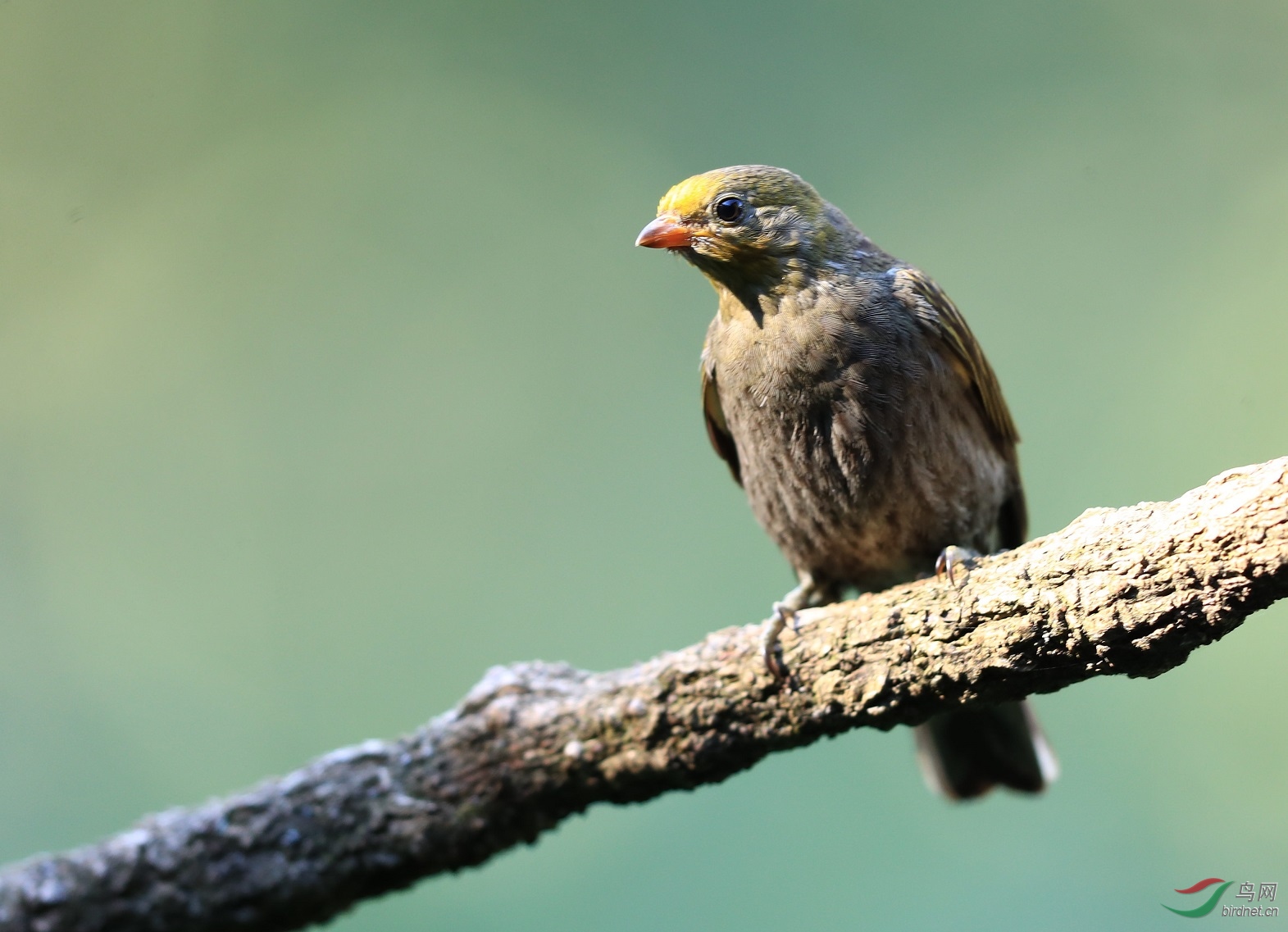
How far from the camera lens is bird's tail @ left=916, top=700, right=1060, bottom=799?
150 inches

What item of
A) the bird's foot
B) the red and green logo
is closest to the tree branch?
the bird's foot

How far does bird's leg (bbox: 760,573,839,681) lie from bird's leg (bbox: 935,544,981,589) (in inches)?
18.8

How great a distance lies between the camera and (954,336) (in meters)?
3.25

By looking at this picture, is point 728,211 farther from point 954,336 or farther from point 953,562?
point 953,562

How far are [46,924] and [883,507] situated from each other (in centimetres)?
283

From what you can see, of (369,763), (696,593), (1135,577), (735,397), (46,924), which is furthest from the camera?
(696,593)

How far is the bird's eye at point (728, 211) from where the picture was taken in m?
3.35

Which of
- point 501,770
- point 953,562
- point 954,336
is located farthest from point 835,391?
point 501,770

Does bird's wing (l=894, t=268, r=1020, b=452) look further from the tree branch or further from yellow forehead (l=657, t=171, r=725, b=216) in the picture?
the tree branch

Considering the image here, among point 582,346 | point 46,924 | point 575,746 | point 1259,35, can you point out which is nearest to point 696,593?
point 582,346

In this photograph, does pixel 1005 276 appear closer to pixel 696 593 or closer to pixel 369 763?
pixel 696 593

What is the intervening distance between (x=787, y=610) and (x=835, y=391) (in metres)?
0.73

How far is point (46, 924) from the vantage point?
2.90 metres

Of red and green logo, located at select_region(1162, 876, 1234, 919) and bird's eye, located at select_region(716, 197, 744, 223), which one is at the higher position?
bird's eye, located at select_region(716, 197, 744, 223)
